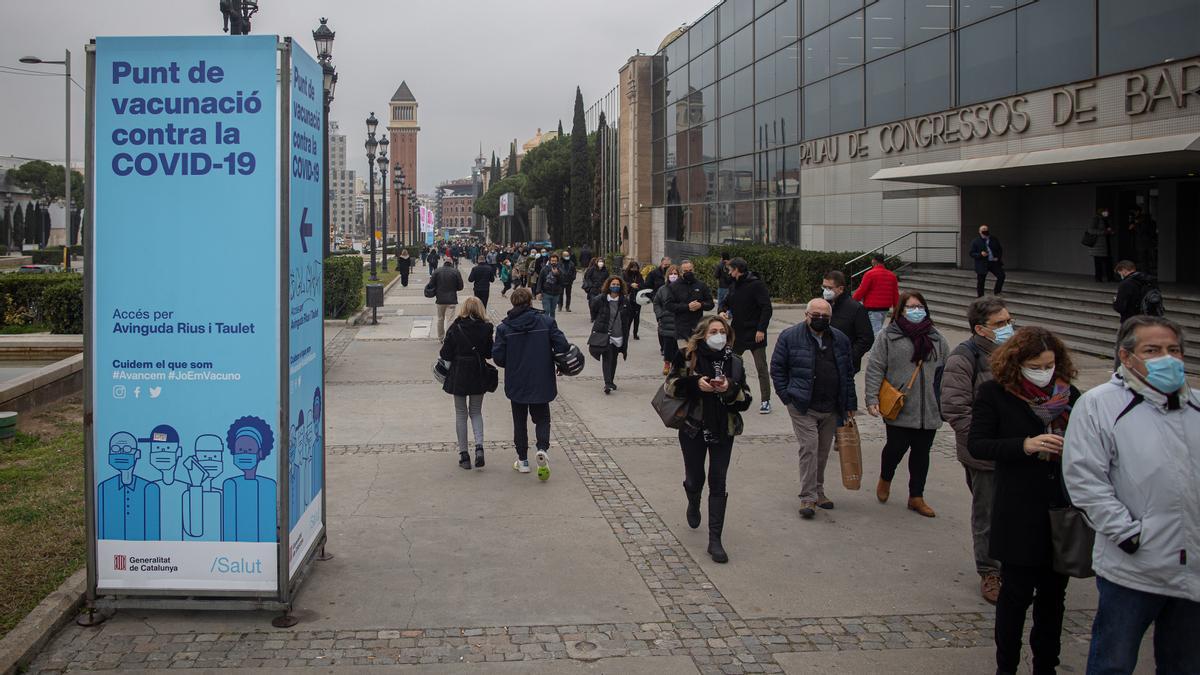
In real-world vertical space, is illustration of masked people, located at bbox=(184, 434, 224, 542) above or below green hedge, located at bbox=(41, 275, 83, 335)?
below

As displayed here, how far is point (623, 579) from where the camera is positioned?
265 inches

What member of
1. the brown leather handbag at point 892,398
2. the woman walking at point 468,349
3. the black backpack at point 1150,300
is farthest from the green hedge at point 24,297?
the black backpack at point 1150,300

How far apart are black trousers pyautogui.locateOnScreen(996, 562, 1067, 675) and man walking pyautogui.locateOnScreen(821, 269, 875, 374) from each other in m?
5.08

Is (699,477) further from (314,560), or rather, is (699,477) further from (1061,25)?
(1061,25)

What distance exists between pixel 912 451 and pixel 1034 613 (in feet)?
10.9

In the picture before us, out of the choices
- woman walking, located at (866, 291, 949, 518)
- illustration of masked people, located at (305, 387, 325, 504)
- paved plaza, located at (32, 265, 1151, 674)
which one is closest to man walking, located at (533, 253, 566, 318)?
paved plaza, located at (32, 265, 1151, 674)

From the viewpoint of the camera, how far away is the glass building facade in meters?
Answer: 20.9

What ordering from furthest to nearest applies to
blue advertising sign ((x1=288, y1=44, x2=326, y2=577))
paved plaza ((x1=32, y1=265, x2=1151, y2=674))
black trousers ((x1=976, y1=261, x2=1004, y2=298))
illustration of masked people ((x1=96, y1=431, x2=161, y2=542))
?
black trousers ((x1=976, y1=261, x2=1004, y2=298)), blue advertising sign ((x1=288, y1=44, x2=326, y2=577)), illustration of masked people ((x1=96, y1=431, x2=161, y2=542)), paved plaza ((x1=32, y1=265, x2=1151, y2=674))

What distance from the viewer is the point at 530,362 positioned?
9.36m

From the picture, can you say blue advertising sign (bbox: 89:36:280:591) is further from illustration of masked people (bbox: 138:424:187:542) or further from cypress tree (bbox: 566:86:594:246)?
cypress tree (bbox: 566:86:594:246)

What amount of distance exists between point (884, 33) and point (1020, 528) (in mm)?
26233

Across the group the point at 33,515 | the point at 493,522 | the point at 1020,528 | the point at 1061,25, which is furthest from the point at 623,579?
the point at 1061,25

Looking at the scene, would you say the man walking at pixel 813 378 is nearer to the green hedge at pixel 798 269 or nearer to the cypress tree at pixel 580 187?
the green hedge at pixel 798 269

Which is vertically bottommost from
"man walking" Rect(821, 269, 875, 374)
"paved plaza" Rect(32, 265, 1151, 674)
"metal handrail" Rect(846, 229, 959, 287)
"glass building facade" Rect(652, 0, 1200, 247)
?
"paved plaza" Rect(32, 265, 1151, 674)
